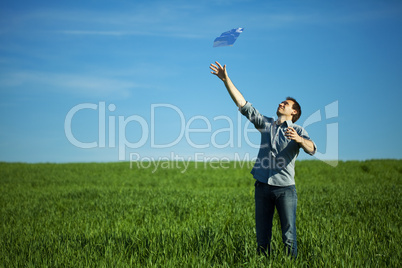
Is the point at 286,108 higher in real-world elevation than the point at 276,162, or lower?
higher

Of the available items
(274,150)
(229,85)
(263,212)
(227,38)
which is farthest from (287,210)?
(227,38)

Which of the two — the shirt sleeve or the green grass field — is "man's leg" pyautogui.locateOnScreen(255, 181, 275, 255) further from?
the shirt sleeve

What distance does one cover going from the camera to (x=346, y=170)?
24766 mm

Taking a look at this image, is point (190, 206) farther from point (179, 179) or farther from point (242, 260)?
point (179, 179)

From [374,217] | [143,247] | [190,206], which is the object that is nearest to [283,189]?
[143,247]

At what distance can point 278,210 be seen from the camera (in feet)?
15.1

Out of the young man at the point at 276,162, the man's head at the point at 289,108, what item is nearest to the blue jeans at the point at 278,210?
the young man at the point at 276,162

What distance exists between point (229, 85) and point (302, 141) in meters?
1.19

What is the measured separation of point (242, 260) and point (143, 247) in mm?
1704

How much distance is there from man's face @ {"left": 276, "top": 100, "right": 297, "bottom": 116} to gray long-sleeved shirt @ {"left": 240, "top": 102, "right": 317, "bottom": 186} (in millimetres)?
124

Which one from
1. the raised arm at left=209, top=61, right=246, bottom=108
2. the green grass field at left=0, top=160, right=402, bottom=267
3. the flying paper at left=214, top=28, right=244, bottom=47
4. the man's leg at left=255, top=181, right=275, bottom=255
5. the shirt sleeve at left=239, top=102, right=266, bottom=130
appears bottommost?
the green grass field at left=0, top=160, right=402, bottom=267

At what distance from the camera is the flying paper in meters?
4.49

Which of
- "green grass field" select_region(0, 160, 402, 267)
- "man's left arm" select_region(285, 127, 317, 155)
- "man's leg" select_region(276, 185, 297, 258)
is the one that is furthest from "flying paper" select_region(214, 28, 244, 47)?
"green grass field" select_region(0, 160, 402, 267)

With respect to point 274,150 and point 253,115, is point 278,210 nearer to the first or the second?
point 274,150
